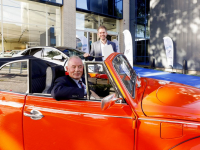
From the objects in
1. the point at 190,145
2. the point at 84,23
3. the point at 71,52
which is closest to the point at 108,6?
the point at 84,23

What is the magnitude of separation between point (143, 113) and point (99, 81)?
652mm

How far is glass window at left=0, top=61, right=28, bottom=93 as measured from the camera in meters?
2.24

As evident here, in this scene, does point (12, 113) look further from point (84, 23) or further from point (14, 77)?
point (84, 23)

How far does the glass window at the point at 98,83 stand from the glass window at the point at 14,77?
0.86 metres

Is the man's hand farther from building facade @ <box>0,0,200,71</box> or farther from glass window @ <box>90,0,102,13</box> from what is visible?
glass window @ <box>90,0,102,13</box>

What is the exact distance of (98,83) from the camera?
200 centimetres

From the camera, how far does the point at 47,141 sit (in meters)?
1.72

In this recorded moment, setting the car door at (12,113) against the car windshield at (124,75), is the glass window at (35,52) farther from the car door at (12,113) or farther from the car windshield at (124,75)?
the car windshield at (124,75)

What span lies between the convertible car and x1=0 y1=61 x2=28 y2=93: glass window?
99 mm

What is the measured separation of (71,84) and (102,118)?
669 millimetres

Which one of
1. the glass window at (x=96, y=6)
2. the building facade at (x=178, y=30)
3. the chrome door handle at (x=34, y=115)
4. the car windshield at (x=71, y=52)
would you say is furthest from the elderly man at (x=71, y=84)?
the glass window at (x=96, y=6)

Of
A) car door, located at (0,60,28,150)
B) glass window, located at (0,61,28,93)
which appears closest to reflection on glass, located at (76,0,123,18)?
glass window, located at (0,61,28,93)

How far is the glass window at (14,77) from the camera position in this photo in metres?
2.24

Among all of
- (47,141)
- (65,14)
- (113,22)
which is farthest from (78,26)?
(47,141)
